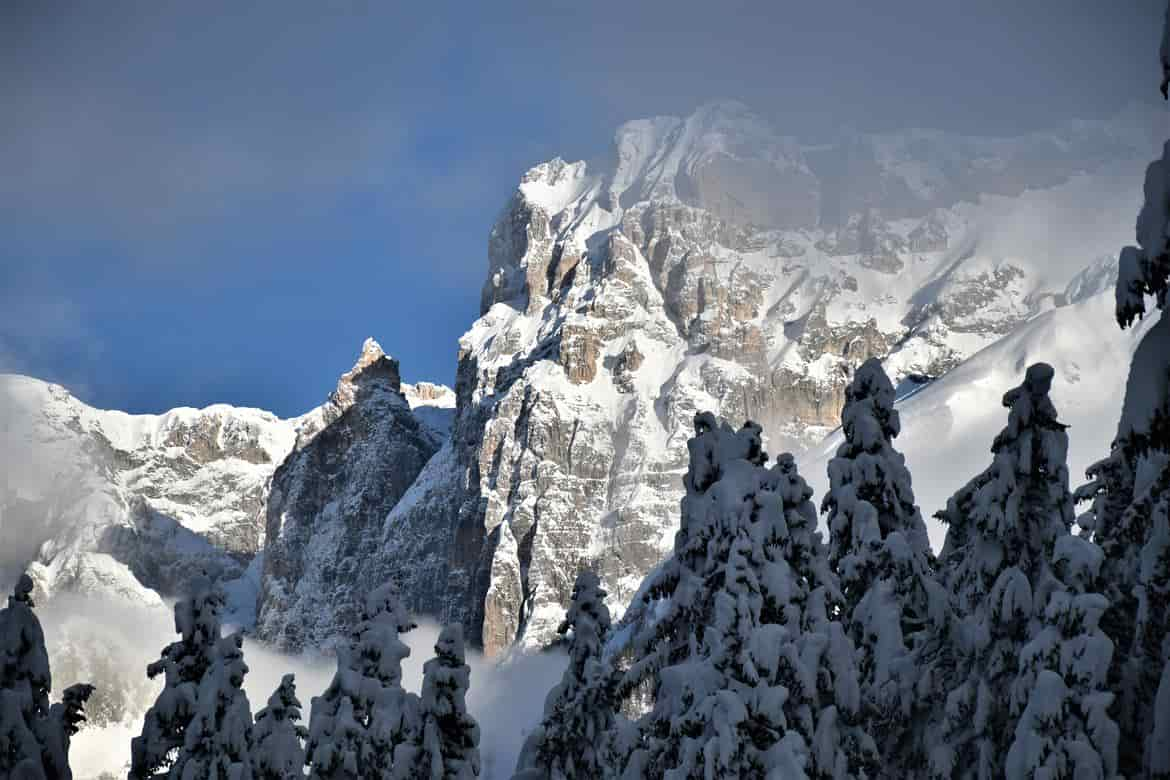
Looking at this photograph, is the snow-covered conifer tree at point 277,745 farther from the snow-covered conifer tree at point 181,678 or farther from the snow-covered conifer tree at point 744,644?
the snow-covered conifer tree at point 744,644

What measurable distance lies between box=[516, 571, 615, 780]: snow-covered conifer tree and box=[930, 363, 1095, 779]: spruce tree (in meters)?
7.65

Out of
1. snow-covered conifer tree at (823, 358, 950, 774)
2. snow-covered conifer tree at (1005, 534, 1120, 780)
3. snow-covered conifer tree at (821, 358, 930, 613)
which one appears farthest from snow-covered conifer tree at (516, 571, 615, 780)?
snow-covered conifer tree at (1005, 534, 1120, 780)

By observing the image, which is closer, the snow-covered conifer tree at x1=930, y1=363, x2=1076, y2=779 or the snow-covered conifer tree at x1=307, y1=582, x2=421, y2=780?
the snow-covered conifer tree at x1=930, y1=363, x2=1076, y2=779

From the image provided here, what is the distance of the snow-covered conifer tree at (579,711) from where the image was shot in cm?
2802

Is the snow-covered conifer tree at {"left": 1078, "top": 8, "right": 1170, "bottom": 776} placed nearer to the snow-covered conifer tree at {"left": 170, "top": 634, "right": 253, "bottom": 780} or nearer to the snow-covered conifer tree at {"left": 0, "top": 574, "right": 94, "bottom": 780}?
the snow-covered conifer tree at {"left": 170, "top": 634, "right": 253, "bottom": 780}

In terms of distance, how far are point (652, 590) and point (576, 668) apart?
4896 millimetres

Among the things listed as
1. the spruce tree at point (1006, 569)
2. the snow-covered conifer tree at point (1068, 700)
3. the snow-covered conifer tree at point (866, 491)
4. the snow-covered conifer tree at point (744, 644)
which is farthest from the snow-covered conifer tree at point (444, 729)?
the snow-covered conifer tree at point (1068, 700)

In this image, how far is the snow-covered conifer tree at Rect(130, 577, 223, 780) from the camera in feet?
103

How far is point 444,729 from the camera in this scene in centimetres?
3044

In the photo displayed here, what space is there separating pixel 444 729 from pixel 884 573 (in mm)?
10670

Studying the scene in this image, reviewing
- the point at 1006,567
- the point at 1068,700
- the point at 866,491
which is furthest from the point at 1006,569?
the point at 866,491

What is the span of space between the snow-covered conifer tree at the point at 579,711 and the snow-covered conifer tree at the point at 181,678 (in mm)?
7921

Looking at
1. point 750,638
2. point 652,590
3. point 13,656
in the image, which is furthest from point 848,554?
point 13,656

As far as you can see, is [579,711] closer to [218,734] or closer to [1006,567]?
[218,734]
